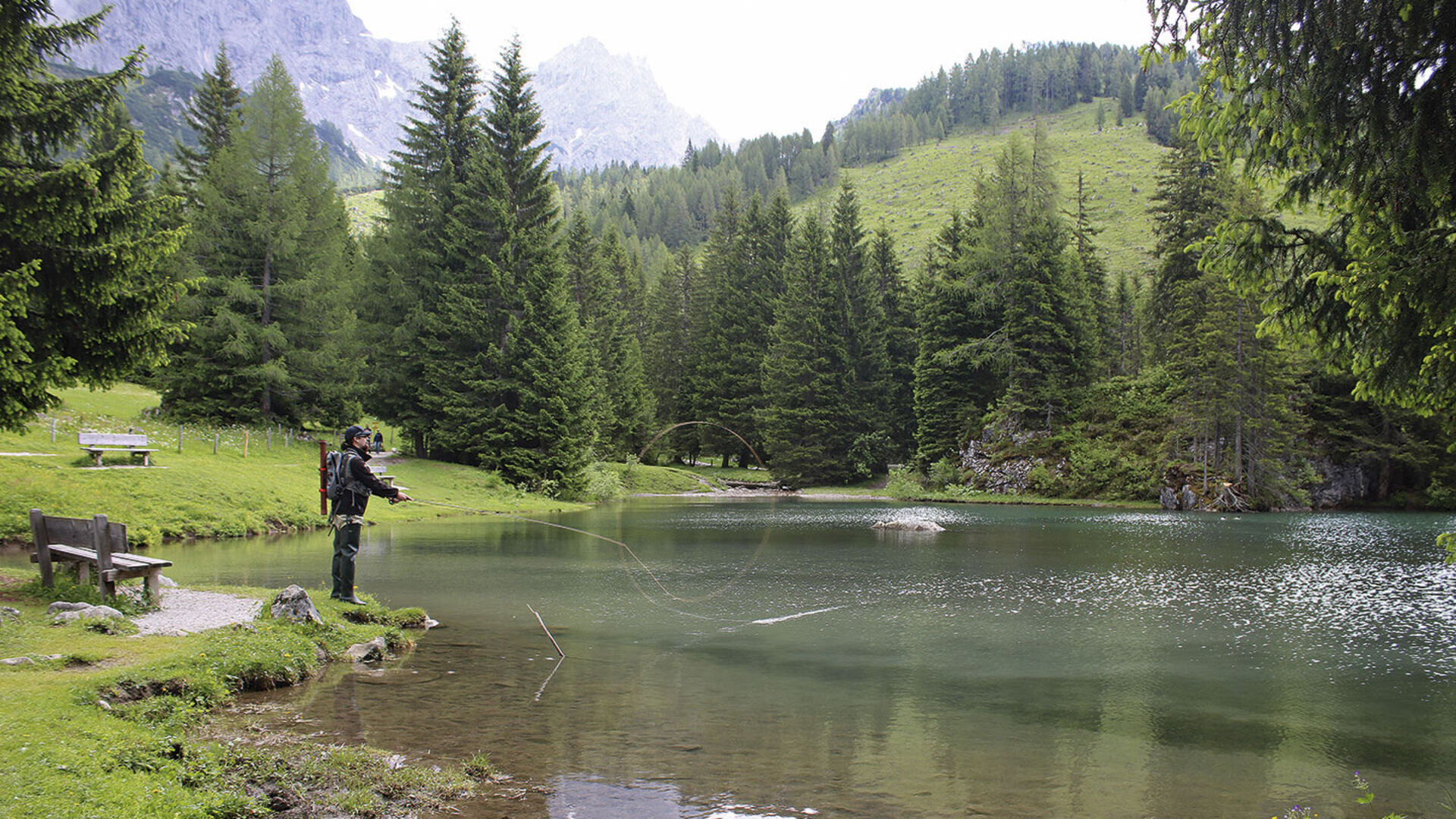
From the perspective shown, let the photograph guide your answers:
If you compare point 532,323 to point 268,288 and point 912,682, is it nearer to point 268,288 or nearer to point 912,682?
point 268,288

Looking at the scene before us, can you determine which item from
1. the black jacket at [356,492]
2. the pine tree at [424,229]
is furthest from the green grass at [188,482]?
the black jacket at [356,492]

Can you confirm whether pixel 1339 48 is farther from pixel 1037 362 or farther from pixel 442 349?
pixel 1037 362

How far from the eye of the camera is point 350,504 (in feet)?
39.5

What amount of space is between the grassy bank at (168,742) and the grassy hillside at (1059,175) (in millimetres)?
101164

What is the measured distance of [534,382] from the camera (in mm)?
43438

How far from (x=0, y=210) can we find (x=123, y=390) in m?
46.0

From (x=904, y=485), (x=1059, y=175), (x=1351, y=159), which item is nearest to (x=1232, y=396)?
(x=904, y=485)

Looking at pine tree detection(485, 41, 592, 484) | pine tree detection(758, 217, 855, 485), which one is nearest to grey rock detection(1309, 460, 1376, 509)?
pine tree detection(758, 217, 855, 485)

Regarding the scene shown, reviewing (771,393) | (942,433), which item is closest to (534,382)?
(771,393)

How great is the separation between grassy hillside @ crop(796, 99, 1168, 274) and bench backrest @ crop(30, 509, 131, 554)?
325ft

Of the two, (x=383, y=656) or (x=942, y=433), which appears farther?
(x=942, y=433)

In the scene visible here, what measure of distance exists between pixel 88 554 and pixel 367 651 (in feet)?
15.2

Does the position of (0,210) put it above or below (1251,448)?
above

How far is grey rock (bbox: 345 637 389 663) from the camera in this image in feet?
34.3
